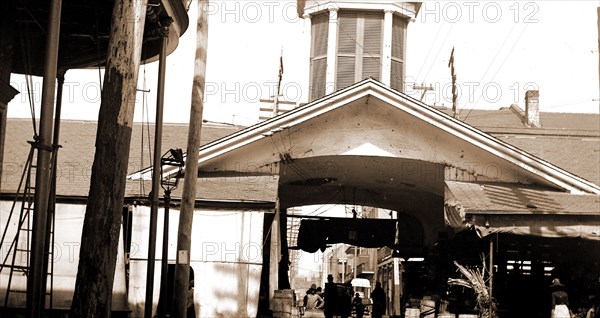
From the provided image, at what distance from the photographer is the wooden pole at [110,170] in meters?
9.02

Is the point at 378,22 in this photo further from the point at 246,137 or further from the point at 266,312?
the point at 266,312

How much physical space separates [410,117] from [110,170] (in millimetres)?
13047

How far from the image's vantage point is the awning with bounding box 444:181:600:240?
58.5 feet

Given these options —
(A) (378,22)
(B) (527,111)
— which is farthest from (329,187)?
(B) (527,111)

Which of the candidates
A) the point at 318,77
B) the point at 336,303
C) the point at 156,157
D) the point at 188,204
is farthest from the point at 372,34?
the point at 156,157

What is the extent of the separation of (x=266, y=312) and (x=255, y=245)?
245 cm

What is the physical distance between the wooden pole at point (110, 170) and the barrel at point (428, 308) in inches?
517

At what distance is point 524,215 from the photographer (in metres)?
17.9

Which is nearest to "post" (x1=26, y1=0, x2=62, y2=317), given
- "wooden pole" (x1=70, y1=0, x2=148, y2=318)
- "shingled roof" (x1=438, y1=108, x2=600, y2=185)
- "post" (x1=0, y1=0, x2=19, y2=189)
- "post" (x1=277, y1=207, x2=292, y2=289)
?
"wooden pole" (x1=70, y1=0, x2=148, y2=318)

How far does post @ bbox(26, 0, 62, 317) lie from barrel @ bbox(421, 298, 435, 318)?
14.0 m

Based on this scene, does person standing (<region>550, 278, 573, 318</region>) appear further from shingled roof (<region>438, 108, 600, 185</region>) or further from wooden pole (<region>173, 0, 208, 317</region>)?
wooden pole (<region>173, 0, 208, 317</region>)

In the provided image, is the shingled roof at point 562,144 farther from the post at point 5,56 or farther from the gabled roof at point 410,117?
the post at point 5,56

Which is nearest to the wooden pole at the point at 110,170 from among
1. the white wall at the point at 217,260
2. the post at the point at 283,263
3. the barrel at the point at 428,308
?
the white wall at the point at 217,260

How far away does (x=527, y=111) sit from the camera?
34.9 m
